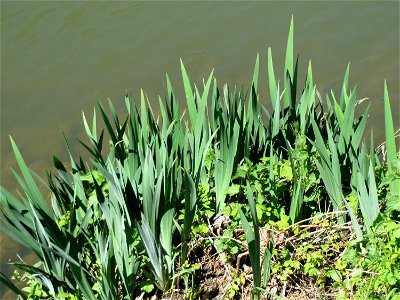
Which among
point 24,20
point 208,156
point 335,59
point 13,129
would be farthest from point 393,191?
point 24,20

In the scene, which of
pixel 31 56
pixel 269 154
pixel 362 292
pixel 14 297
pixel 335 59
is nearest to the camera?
pixel 362 292

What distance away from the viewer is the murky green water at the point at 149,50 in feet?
16.2

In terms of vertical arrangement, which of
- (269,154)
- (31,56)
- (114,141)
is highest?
(31,56)

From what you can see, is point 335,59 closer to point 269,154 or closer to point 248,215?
point 269,154

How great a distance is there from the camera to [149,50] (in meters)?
5.62

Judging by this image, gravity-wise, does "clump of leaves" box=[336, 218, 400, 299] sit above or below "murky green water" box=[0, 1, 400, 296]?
below

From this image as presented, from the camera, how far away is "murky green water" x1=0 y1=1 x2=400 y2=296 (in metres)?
4.94

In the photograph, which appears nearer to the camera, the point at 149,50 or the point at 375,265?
the point at 375,265

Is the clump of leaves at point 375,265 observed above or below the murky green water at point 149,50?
below

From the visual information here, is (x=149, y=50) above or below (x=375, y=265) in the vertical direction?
above

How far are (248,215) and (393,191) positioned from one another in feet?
2.02

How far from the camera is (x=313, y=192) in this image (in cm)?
275

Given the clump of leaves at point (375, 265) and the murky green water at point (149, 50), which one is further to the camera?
the murky green water at point (149, 50)

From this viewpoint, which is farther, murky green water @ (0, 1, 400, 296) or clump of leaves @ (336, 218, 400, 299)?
murky green water @ (0, 1, 400, 296)
